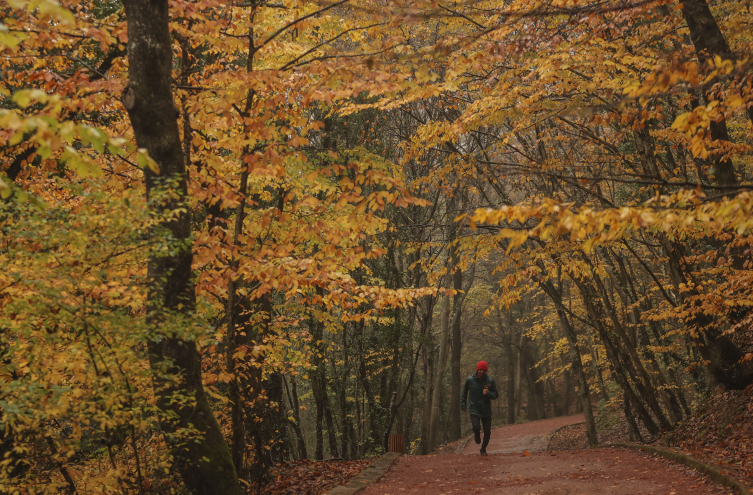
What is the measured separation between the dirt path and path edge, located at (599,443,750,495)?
0.10 meters

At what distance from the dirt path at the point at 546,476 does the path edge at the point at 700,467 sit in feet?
0.33

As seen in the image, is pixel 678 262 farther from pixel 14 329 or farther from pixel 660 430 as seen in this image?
pixel 14 329

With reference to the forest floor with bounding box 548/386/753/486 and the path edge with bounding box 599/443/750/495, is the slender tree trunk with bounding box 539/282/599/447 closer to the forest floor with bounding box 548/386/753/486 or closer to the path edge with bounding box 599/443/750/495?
the forest floor with bounding box 548/386/753/486

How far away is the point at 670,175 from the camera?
10.7 metres

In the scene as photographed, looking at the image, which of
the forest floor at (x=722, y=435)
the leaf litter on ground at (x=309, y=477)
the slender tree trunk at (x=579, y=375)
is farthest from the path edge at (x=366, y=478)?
the slender tree trunk at (x=579, y=375)

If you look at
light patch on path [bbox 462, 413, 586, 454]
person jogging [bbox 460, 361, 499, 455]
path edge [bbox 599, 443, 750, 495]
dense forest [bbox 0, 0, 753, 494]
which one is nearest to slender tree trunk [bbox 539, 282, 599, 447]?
dense forest [bbox 0, 0, 753, 494]

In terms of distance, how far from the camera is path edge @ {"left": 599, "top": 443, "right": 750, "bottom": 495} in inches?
207

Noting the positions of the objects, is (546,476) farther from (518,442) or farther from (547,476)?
(518,442)

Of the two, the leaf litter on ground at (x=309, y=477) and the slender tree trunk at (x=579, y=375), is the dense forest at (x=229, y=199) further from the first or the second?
the leaf litter on ground at (x=309, y=477)

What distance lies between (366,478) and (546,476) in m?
2.63

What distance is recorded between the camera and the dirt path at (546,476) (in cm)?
612

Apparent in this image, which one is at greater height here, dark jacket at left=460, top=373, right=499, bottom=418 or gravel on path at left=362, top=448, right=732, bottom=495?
dark jacket at left=460, top=373, right=499, bottom=418

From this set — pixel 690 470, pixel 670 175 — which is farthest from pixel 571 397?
pixel 690 470

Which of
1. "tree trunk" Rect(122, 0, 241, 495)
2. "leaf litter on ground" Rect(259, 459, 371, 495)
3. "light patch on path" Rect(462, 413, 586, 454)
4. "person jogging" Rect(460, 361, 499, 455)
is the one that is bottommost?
"light patch on path" Rect(462, 413, 586, 454)
